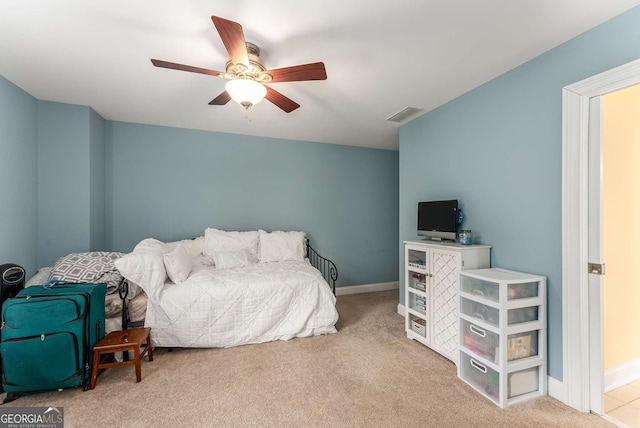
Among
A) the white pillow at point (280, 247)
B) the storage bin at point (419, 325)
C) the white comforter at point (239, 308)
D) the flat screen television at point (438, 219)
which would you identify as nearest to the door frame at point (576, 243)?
the flat screen television at point (438, 219)

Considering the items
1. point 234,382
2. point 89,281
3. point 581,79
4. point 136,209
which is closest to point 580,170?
point 581,79

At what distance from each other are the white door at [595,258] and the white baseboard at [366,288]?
2.97 m

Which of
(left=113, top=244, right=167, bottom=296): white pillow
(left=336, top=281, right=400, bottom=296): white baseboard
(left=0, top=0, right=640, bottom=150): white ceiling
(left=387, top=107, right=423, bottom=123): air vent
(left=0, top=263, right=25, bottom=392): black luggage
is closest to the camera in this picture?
(left=0, top=0, right=640, bottom=150): white ceiling

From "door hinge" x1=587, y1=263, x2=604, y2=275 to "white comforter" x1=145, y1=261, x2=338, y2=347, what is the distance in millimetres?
2076

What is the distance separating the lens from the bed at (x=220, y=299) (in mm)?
2451

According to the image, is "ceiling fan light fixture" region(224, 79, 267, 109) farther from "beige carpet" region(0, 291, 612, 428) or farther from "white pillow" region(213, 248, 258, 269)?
"beige carpet" region(0, 291, 612, 428)

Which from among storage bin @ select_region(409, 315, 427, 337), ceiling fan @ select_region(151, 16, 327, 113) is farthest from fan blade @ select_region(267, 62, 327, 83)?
storage bin @ select_region(409, 315, 427, 337)

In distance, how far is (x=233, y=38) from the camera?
1471 millimetres

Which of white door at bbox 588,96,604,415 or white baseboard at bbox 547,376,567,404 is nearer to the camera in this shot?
white door at bbox 588,96,604,415

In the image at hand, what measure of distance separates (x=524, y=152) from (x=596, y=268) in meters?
0.92

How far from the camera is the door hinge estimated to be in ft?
5.41

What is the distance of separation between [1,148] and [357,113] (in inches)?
131

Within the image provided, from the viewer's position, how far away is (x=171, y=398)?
6.04 feet

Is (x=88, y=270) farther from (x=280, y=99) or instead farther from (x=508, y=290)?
(x=508, y=290)
